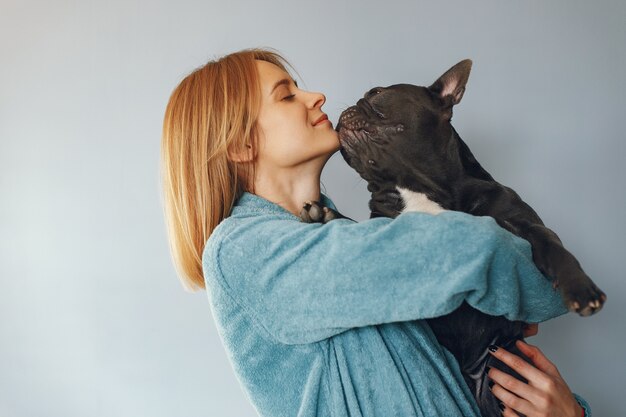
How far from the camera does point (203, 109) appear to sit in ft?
5.46

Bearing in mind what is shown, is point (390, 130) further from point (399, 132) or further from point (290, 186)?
point (290, 186)

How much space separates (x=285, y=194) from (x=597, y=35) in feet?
4.94

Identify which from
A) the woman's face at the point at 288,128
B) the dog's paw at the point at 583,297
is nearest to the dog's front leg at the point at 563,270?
the dog's paw at the point at 583,297

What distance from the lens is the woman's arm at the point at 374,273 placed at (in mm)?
1144

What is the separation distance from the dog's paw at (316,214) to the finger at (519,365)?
0.54m

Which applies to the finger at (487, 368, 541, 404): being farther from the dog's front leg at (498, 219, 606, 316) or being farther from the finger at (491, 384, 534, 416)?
the dog's front leg at (498, 219, 606, 316)

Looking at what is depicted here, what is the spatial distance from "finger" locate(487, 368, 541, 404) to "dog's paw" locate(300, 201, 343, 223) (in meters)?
0.59

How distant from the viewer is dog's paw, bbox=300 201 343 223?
5.55ft

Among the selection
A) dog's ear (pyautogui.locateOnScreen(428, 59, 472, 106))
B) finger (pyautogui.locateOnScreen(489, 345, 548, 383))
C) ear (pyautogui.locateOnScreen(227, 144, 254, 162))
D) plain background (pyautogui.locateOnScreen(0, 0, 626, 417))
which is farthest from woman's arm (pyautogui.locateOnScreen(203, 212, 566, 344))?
plain background (pyautogui.locateOnScreen(0, 0, 626, 417))

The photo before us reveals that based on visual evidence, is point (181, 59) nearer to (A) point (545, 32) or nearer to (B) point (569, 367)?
(A) point (545, 32)

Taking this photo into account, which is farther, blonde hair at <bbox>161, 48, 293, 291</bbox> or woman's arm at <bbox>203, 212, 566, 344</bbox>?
blonde hair at <bbox>161, 48, 293, 291</bbox>

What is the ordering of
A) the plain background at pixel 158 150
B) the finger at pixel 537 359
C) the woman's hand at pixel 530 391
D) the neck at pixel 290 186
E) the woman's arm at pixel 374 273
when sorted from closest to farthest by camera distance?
1. the woman's arm at pixel 374 273
2. the woman's hand at pixel 530 391
3. the finger at pixel 537 359
4. the neck at pixel 290 186
5. the plain background at pixel 158 150

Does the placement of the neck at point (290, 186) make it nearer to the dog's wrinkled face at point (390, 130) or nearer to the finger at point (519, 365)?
the dog's wrinkled face at point (390, 130)

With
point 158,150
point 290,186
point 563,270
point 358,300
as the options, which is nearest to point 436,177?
point 290,186
